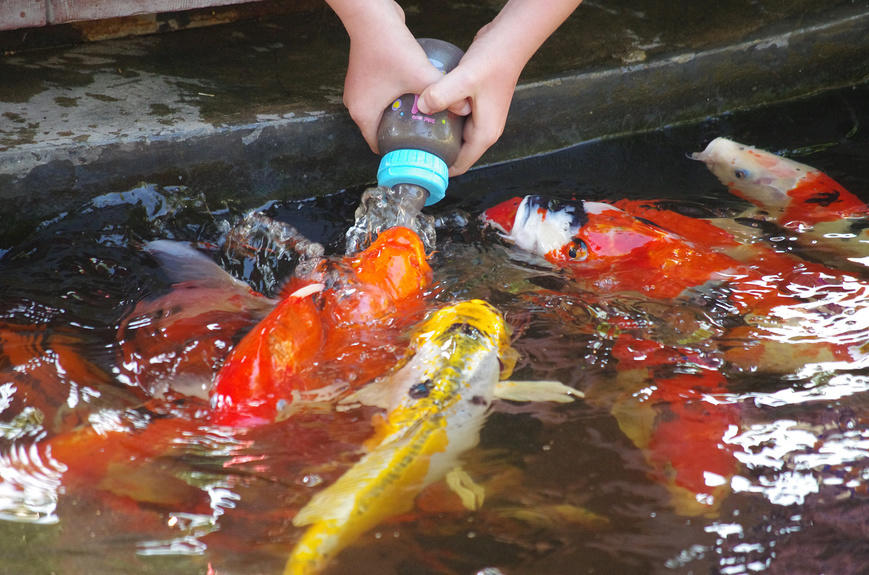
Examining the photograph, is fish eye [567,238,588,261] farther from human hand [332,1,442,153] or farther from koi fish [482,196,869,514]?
human hand [332,1,442,153]

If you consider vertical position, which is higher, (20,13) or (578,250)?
(20,13)

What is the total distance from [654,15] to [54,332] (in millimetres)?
2989

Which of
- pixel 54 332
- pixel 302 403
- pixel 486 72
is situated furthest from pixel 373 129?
pixel 54 332

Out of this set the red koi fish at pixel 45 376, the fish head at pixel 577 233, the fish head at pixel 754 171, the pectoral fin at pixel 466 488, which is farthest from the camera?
the fish head at pixel 754 171

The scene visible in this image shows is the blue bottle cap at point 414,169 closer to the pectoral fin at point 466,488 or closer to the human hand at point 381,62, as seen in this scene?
the human hand at point 381,62

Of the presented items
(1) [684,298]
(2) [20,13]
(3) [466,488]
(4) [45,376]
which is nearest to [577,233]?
(1) [684,298]

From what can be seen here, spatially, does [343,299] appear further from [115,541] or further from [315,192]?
[115,541]

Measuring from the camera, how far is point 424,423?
207 centimetres

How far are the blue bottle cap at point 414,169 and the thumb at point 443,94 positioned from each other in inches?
5.5

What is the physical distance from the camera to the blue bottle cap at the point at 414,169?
2.53 m

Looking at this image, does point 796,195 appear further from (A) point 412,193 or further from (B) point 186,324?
(B) point 186,324

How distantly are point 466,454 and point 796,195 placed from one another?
2016mm

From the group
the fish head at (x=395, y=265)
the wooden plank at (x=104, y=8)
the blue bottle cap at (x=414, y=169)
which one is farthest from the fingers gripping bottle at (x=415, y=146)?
the wooden plank at (x=104, y=8)

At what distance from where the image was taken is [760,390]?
2.22 metres
